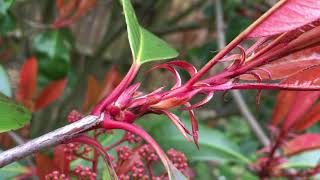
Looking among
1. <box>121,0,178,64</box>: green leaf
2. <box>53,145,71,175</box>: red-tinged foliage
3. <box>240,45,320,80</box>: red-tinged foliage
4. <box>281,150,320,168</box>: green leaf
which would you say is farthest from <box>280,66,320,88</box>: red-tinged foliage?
<box>281,150,320,168</box>: green leaf

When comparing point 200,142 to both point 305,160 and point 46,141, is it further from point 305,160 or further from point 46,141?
point 46,141

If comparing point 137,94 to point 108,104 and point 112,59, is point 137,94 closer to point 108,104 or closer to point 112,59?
point 108,104

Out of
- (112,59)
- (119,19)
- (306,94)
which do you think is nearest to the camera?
(306,94)

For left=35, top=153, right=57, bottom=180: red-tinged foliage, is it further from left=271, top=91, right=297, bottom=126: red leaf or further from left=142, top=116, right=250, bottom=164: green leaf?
left=271, top=91, right=297, bottom=126: red leaf

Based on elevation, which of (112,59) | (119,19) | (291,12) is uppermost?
(291,12)

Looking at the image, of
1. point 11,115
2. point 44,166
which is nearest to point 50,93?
point 44,166

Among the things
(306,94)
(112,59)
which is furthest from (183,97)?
(112,59)
